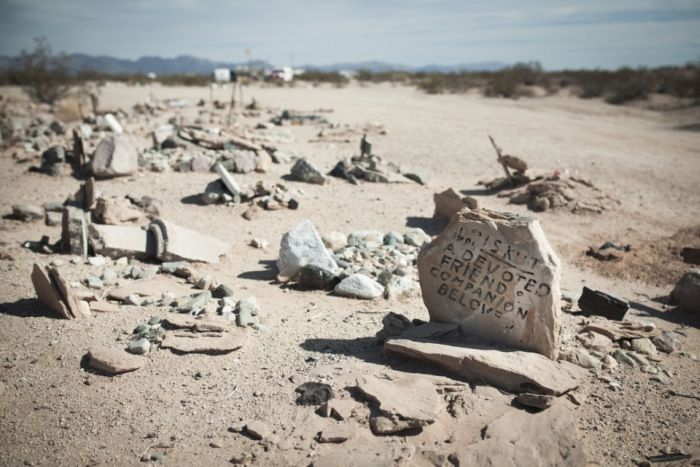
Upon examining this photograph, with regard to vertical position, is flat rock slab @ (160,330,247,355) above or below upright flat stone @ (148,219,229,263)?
below

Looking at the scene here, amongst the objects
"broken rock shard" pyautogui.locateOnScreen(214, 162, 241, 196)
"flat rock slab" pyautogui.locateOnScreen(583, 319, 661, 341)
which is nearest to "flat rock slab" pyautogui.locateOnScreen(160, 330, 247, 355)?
"flat rock slab" pyautogui.locateOnScreen(583, 319, 661, 341)

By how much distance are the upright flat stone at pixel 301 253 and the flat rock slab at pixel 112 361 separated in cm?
210

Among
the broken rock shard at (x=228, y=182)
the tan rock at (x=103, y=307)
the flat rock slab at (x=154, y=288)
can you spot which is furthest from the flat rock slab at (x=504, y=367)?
the broken rock shard at (x=228, y=182)

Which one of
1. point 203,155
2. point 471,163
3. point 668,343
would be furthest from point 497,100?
point 668,343

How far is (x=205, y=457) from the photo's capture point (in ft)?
10.0

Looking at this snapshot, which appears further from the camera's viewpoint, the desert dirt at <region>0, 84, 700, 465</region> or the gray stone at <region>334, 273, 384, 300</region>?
the gray stone at <region>334, 273, 384, 300</region>

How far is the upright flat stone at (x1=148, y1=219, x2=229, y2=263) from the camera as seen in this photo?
609 cm

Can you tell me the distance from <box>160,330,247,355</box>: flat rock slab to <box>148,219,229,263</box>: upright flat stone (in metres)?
2.04

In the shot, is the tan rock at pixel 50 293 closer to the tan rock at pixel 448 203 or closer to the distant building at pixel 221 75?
the tan rock at pixel 448 203

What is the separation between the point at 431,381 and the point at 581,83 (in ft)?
97.4

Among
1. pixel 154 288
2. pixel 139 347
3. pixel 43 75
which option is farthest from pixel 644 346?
pixel 43 75

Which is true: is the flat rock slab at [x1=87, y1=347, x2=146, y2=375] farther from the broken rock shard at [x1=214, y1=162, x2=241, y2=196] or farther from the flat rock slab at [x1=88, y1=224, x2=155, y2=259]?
the broken rock shard at [x1=214, y1=162, x2=241, y2=196]

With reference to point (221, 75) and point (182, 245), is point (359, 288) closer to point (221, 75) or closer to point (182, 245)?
point (182, 245)

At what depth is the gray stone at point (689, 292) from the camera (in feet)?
17.0
